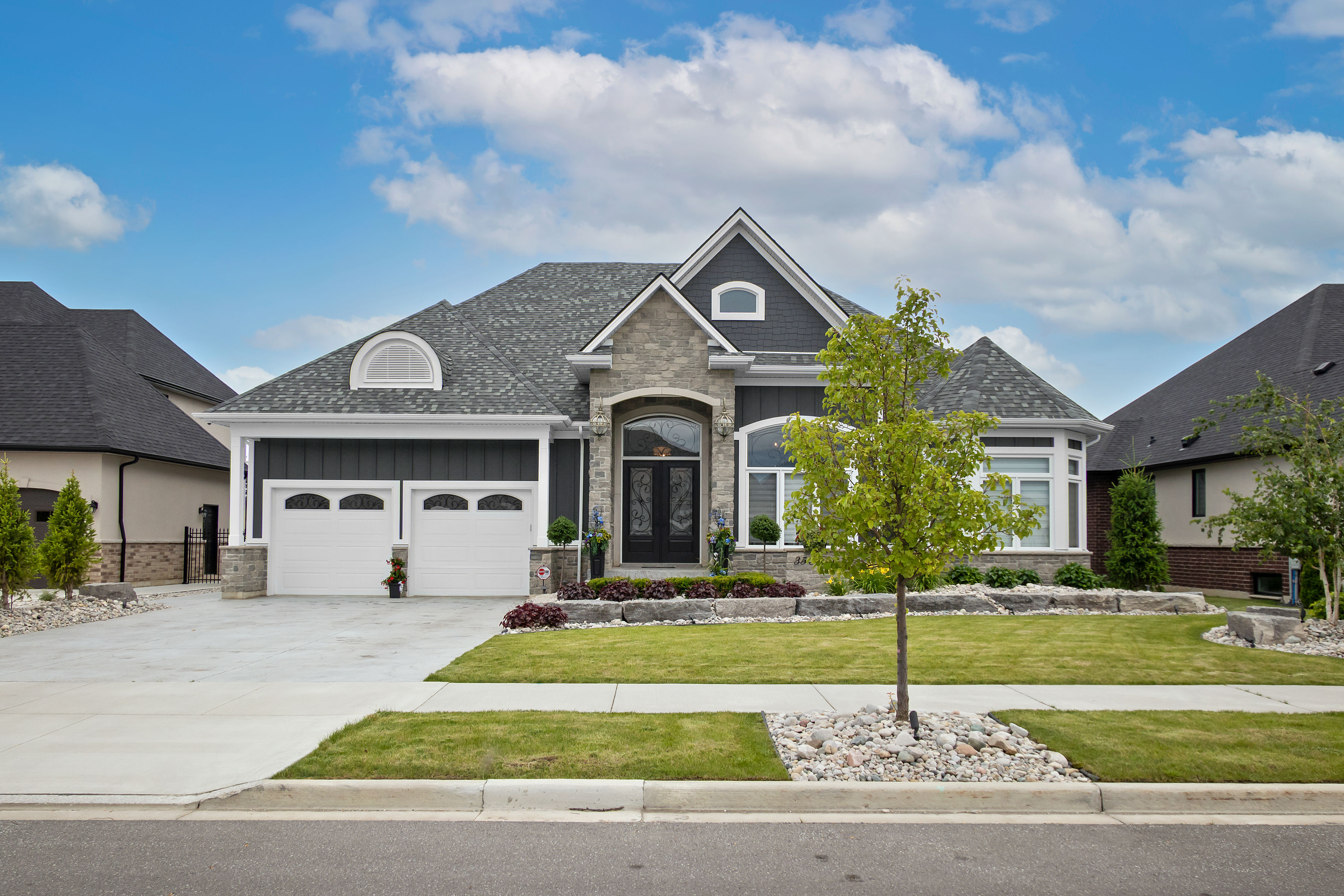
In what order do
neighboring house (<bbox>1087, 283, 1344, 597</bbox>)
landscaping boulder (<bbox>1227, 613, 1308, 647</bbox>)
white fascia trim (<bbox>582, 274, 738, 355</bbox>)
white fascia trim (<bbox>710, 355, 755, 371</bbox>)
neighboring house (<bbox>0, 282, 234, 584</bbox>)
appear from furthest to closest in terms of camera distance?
neighboring house (<bbox>0, 282, 234, 584</bbox>)
neighboring house (<bbox>1087, 283, 1344, 597</bbox>)
white fascia trim (<bbox>582, 274, 738, 355</bbox>)
white fascia trim (<bbox>710, 355, 755, 371</bbox>)
landscaping boulder (<bbox>1227, 613, 1308, 647</bbox>)

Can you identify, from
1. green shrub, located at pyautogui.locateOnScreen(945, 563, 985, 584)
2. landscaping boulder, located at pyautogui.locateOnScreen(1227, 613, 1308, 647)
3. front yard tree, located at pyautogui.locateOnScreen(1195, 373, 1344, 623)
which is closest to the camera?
landscaping boulder, located at pyautogui.locateOnScreen(1227, 613, 1308, 647)

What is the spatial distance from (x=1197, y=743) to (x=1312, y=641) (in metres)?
7.21

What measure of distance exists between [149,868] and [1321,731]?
8.89 meters

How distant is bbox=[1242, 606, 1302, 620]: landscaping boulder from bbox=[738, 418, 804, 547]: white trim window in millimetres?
8568

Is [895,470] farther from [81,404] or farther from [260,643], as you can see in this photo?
[81,404]

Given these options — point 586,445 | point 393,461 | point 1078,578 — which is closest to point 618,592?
point 586,445

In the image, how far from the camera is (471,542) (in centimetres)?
1933

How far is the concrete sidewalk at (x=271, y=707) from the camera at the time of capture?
20.6 ft

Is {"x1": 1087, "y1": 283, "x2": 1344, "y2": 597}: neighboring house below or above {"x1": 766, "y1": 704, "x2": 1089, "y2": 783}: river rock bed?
above

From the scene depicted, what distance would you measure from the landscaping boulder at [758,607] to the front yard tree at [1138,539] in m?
7.63

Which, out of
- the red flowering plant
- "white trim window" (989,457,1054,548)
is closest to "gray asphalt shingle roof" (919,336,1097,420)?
"white trim window" (989,457,1054,548)

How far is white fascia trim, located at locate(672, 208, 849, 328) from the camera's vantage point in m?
19.5

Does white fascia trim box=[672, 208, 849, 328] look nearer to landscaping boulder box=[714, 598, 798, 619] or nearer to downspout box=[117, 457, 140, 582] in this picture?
landscaping boulder box=[714, 598, 798, 619]

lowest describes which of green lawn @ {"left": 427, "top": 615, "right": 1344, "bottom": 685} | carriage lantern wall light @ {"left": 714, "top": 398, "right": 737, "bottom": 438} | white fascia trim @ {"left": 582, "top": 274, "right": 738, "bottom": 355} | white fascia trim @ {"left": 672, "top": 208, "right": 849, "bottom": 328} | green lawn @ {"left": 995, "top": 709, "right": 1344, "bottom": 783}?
green lawn @ {"left": 427, "top": 615, "right": 1344, "bottom": 685}
